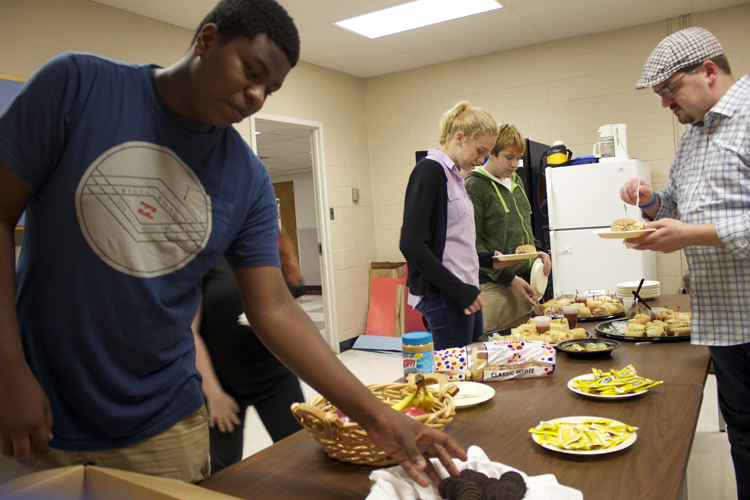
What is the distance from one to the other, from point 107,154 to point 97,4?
347 cm

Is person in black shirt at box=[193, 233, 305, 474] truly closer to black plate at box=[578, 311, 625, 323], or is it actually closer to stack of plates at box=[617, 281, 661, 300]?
black plate at box=[578, 311, 625, 323]

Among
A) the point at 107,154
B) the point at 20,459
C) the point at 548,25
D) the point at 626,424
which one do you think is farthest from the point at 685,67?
the point at 548,25

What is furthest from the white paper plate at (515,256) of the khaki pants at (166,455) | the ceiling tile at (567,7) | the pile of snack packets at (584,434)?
the ceiling tile at (567,7)

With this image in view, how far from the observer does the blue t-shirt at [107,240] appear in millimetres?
823

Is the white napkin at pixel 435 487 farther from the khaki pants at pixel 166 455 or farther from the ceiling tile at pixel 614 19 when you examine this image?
the ceiling tile at pixel 614 19

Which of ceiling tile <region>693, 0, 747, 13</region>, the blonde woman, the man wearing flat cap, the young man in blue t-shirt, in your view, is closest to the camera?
the young man in blue t-shirt

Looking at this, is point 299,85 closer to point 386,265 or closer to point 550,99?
point 386,265

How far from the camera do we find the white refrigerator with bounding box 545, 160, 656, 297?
4.31 meters

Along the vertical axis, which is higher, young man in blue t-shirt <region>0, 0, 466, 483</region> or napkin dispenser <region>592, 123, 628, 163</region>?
napkin dispenser <region>592, 123, 628, 163</region>

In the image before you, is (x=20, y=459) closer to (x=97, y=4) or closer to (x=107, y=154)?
(x=107, y=154)

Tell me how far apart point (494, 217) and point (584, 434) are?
1619mm

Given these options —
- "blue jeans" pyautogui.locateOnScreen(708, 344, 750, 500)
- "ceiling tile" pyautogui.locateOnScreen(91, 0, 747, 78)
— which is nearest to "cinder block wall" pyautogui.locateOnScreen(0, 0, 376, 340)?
"ceiling tile" pyautogui.locateOnScreen(91, 0, 747, 78)

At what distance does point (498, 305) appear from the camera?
2.60m

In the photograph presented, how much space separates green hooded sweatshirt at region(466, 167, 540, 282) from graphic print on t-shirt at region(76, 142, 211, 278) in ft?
5.98
